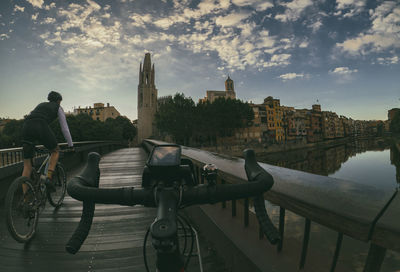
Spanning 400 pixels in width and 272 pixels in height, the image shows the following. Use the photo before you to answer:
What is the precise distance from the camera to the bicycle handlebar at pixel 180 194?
38.2 inches

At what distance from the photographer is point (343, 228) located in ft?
3.10

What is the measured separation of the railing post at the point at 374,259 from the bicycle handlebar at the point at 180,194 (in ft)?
1.33

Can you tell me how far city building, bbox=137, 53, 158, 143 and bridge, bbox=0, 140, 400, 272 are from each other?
109500mm

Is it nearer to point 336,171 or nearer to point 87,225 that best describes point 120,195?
point 87,225

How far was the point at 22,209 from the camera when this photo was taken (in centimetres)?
309

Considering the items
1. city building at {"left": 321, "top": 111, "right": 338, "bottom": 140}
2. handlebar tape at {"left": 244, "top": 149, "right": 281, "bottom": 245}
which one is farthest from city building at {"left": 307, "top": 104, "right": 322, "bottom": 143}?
handlebar tape at {"left": 244, "top": 149, "right": 281, "bottom": 245}

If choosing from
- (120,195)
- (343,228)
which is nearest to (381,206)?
(343,228)

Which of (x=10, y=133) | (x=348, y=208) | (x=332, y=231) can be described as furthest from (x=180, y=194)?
(x=10, y=133)

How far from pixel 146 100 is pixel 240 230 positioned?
117214 mm

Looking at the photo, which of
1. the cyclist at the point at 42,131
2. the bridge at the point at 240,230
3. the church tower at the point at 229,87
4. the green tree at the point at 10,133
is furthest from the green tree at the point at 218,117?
the church tower at the point at 229,87

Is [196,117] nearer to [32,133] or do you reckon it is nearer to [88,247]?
[32,133]

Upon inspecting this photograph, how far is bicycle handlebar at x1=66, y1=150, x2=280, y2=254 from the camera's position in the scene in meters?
0.97

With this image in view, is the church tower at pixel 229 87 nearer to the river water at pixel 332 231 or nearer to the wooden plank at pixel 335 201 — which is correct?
the river water at pixel 332 231

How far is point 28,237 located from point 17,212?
1.30 feet
